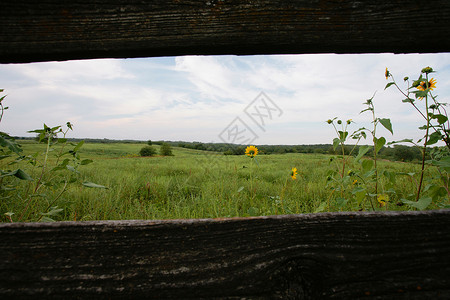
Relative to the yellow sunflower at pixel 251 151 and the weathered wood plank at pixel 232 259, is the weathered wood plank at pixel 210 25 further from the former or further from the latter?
the yellow sunflower at pixel 251 151

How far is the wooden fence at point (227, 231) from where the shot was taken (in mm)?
552

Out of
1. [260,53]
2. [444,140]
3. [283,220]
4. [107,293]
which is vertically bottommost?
[107,293]

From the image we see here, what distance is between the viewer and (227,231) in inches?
23.2

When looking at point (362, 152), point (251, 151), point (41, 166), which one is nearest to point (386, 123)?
point (362, 152)

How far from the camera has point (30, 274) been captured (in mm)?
545

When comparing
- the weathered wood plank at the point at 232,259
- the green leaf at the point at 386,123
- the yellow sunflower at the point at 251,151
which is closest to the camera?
the weathered wood plank at the point at 232,259

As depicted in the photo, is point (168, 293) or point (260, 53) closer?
point (168, 293)

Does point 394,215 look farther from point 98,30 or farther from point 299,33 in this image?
point 98,30

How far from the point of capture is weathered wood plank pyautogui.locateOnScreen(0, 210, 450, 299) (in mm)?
547

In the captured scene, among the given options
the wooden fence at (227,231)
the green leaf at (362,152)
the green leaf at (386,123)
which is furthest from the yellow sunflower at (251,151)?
the wooden fence at (227,231)

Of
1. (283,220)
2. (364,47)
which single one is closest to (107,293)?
(283,220)

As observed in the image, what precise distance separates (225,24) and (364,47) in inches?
15.9

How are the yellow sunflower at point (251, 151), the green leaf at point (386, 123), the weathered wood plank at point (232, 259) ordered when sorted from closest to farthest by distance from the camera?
the weathered wood plank at point (232, 259), the green leaf at point (386, 123), the yellow sunflower at point (251, 151)

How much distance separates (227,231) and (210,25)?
Result: 0.56 meters
